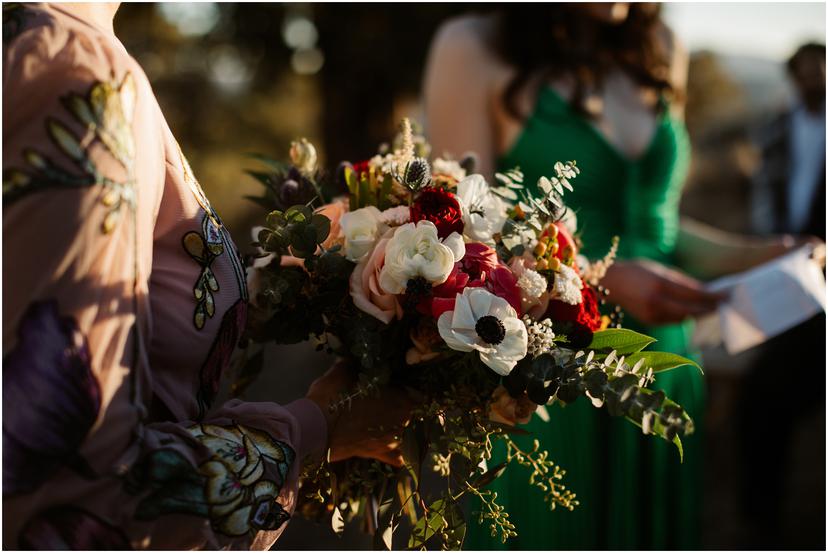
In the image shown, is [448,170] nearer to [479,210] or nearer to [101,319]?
[479,210]

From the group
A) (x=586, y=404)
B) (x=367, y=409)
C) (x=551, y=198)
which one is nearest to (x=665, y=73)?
(x=586, y=404)

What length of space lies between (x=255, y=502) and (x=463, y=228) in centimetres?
64

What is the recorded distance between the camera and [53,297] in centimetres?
103

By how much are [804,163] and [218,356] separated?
17.3ft

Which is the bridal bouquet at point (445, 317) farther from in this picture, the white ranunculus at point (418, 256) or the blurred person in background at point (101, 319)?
the blurred person in background at point (101, 319)

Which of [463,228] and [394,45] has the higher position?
[463,228]

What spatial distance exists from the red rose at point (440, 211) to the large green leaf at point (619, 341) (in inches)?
12.9

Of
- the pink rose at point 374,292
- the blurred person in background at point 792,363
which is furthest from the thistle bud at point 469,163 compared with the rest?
the blurred person in background at point 792,363

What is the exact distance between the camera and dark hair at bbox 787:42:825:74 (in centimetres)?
576

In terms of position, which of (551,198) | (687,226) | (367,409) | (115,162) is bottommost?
(687,226)

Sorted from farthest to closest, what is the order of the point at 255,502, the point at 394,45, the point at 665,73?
the point at 394,45 < the point at 665,73 < the point at 255,502

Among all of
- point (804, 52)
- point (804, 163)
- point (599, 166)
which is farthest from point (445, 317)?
point (804, 52)

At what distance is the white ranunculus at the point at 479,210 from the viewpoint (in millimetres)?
1585

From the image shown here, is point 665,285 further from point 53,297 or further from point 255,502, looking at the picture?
point 53,297
